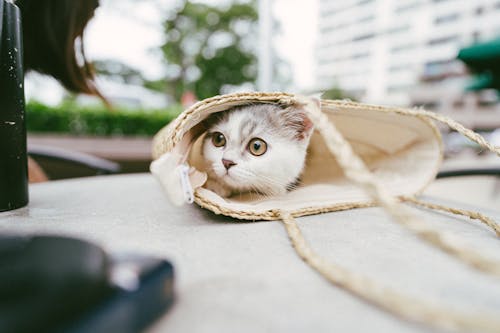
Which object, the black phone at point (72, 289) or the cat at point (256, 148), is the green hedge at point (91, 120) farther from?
the black phone at point (72, 289)

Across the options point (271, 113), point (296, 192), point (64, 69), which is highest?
point (64, 69)

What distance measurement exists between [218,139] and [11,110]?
45 centimetres

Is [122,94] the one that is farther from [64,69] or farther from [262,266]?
[262,266]

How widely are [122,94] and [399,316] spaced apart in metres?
→ 6.05

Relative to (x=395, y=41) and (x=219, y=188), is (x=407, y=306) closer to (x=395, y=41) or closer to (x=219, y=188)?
(x=219, y=188)

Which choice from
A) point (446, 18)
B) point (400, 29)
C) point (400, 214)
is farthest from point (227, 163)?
point (400, 29)

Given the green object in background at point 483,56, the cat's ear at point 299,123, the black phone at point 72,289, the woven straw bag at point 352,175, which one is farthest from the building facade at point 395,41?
the black phone at point 72,289

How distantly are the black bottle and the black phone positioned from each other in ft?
1.29

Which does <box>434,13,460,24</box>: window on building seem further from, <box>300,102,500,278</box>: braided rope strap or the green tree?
<box>300,102,500,278</box>: braided rope strap

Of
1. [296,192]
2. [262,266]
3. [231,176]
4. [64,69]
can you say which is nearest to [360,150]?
[296,192]

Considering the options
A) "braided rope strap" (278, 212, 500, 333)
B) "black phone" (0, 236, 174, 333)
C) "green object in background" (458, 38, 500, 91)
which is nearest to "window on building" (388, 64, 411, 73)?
"green object in background" (458, 38, 500, 91)

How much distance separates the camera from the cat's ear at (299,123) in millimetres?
893

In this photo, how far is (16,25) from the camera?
633mm

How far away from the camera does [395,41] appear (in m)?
19.8
